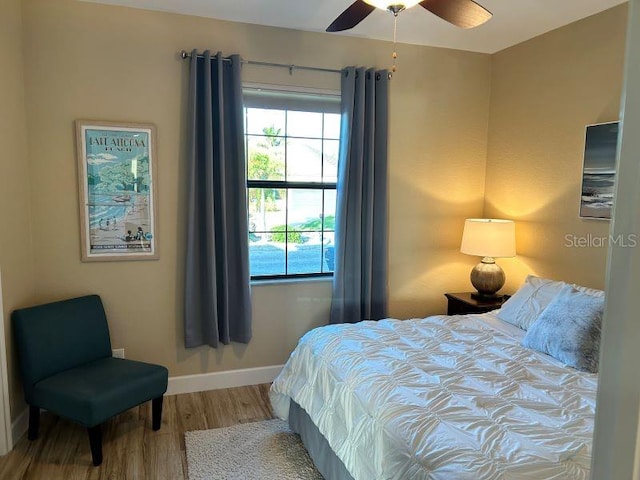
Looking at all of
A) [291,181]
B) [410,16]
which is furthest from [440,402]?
[410,16]

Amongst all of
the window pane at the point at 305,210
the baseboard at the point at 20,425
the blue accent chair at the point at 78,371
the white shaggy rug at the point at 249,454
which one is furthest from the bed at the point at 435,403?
the baseboard at the point at 20,425

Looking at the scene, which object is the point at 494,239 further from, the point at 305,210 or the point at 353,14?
the point at 353,14

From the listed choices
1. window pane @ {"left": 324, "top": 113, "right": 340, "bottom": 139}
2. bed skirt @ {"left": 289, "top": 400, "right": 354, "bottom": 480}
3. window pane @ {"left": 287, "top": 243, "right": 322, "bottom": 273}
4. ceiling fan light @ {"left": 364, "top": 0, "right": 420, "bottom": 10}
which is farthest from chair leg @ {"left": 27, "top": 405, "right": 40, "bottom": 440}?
ceiling fan light @ {"left": 364, "top": 0, "right": 420, "bottom": 10}

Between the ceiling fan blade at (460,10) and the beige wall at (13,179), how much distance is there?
2332 millimetres

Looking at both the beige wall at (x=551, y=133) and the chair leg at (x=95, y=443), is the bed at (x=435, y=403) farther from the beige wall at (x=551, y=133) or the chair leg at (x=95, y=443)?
the chair leg at (x=95, y=443)

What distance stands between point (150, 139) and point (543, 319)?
274cm

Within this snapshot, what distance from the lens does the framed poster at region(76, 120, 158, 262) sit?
2.97 meters

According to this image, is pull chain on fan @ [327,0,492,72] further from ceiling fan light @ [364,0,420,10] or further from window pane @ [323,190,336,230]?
window pane @ [323,190,336,230]

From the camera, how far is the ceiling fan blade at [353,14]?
85.2 inches

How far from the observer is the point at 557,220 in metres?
3.28

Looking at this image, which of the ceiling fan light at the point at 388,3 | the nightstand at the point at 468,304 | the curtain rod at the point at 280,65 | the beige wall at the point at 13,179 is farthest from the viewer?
the nightstand at the point at 468,304

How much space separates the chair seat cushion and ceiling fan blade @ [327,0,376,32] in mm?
2249

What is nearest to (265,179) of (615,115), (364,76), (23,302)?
(364,76)

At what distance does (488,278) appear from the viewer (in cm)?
352
